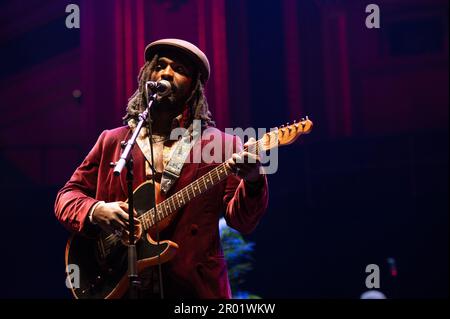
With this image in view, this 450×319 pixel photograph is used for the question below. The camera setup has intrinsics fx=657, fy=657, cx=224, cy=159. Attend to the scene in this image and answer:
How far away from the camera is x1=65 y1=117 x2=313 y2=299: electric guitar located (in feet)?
10.2

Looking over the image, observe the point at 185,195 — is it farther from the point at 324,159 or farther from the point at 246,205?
the point at 324,159

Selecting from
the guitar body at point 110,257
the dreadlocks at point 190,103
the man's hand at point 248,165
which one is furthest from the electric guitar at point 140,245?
the dreadlocks at point 190,103

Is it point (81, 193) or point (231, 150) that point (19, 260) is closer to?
point (81, 193)

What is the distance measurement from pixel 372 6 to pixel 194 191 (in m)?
3.98

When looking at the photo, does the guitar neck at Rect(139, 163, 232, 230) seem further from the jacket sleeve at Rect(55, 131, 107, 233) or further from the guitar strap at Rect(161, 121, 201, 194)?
the jacket sleeve at Rect(55, 131, 107, 233)

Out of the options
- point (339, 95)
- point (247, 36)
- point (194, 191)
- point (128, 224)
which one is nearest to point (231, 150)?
point (194, 191)

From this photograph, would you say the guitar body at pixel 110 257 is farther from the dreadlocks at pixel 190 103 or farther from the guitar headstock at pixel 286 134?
the guitar headstock at pixel 286 134

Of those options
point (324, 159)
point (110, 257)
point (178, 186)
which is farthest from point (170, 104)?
point (324, 159)

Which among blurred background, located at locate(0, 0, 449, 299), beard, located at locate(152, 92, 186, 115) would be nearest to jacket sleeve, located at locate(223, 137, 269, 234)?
beard, located at locate(152, 92, 186, 115)

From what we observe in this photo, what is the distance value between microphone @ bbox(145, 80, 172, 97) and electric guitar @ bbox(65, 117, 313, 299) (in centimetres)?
46

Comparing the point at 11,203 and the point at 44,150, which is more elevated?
the point at 44,150

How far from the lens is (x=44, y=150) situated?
309 inches

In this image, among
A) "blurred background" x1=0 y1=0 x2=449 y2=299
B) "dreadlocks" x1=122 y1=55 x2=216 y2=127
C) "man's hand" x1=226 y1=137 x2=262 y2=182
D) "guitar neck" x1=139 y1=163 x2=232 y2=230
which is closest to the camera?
"man's hand" x1=226 y1=137 x2=262 y2=182

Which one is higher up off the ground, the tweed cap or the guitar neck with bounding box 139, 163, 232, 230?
the tweed cap
